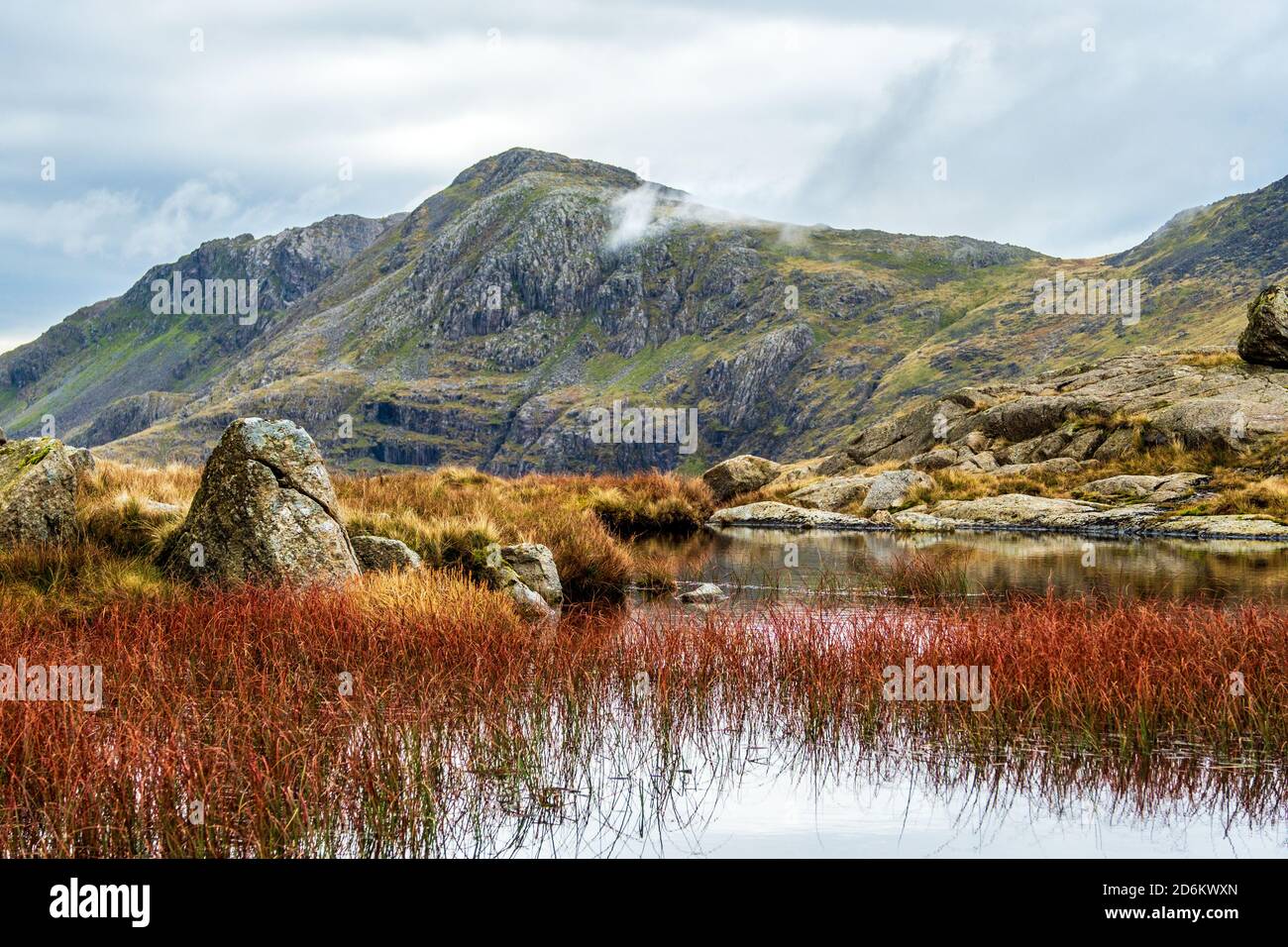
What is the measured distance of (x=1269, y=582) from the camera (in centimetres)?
1950

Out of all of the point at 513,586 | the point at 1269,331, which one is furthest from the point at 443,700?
the point at 1269,331

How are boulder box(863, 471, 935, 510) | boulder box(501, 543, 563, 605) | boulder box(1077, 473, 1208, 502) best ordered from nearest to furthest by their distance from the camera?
boulder box(501, 543, 563, 605), boulder box(1077, 473, 1208, 502), boulder box(863, 471, 935, 510)

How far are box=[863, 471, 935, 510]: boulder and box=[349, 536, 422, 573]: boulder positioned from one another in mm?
33440

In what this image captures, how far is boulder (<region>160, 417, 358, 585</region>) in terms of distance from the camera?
14016mm

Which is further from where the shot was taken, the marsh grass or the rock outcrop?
the rock outcrop

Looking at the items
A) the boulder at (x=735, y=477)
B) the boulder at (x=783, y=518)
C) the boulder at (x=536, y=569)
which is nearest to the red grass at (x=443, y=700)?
the boulder at (x=536, y=569)

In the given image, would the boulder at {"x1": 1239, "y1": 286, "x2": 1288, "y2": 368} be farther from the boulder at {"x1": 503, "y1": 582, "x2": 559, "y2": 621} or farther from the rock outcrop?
the boulder at {"x1": 503, "y1": 582, "x2": 559, "y2": 621}

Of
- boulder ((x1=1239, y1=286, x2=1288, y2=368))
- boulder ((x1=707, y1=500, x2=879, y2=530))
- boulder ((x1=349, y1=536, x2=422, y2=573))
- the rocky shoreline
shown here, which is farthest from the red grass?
boulder ((x1=1239, y1=286, x2=1288, y2=368))

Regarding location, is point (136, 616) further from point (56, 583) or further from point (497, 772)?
point (497, 772)

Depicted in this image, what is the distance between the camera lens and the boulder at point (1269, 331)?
145 ft

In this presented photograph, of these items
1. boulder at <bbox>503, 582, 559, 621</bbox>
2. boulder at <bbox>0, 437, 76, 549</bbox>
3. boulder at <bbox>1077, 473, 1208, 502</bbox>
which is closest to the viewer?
boulder at <bbox>0, 437, 76, 549</bbox>
